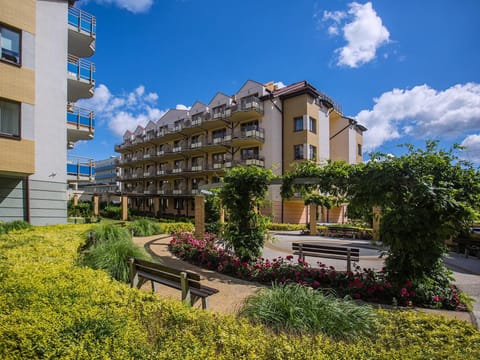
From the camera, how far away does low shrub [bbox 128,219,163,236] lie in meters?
15.9

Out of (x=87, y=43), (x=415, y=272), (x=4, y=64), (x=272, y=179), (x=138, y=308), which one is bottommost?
(x=415, y=272)

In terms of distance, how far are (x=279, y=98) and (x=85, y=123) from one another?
18669mm

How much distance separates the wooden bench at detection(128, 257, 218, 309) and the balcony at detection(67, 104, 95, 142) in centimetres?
1143

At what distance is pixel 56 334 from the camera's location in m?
2.53

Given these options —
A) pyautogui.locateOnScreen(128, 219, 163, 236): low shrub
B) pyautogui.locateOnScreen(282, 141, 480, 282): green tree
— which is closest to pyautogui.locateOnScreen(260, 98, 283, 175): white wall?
pyautogui.locateOnScreen(128, 219, 163, 236): low shrub

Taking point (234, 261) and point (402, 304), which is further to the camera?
point (234, 261)

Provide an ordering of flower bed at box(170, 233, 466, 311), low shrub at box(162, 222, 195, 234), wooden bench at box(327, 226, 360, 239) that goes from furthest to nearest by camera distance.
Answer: wooden bench at box(327, 226, 360, 239), low shrub at box(162, 222, 195, 234), flower bed at box(170, 233, 466, 311)

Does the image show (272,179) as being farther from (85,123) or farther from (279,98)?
(279,98)

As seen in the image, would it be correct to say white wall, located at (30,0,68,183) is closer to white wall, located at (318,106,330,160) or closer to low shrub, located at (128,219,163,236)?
low shrub, located at (128,219,163,236)

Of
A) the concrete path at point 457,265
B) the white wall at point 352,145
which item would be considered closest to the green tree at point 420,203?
the concrete path at point 457,265

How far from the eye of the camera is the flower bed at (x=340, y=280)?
18.4ft

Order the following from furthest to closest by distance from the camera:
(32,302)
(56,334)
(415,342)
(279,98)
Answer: (279,98) → (32,302) → (415,342) → (56,334)

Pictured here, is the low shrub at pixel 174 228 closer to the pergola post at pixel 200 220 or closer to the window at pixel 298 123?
the pergola post at pixel 200 220

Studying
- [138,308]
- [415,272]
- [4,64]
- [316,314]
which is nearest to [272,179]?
[415,272]
